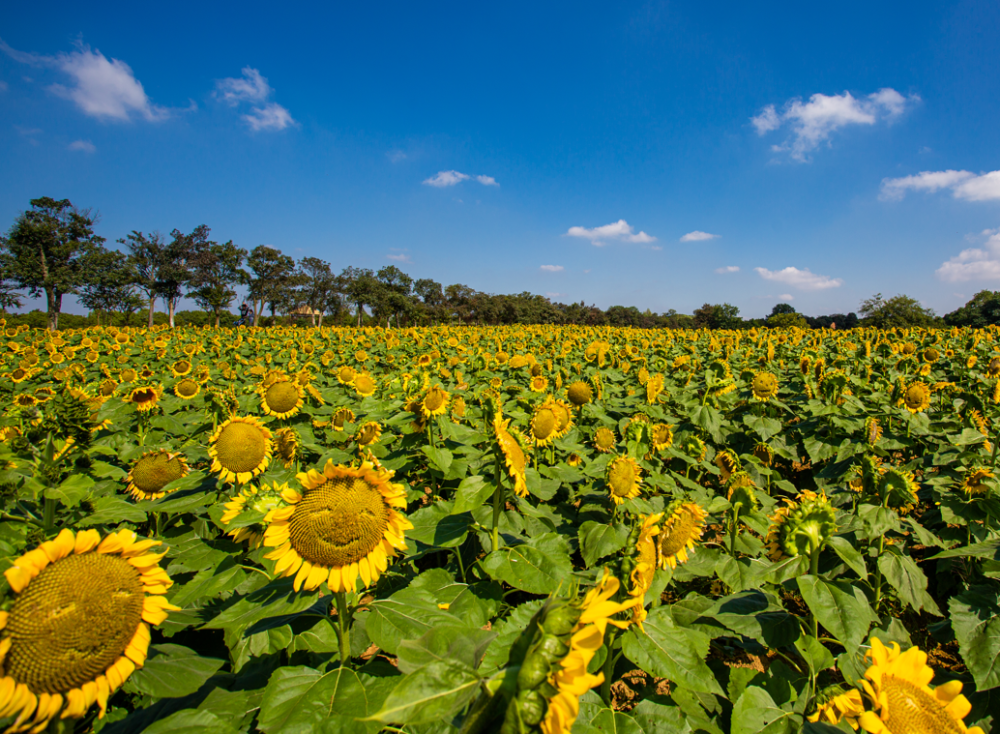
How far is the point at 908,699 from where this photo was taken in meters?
1.29

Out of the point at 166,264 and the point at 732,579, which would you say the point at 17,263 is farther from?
the point at 732,579

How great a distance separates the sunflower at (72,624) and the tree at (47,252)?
53.2 m

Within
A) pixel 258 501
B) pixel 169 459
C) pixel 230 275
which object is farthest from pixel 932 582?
pixel 230 275

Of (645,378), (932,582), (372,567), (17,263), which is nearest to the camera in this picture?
(372,567)

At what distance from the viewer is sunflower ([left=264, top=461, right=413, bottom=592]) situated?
57.7 inches

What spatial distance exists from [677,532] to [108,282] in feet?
195

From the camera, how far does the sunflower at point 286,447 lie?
3184mm

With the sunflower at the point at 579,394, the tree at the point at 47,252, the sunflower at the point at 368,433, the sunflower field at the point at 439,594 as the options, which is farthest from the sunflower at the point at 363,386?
the tree at the point at 47,252

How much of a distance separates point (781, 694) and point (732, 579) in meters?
0.51

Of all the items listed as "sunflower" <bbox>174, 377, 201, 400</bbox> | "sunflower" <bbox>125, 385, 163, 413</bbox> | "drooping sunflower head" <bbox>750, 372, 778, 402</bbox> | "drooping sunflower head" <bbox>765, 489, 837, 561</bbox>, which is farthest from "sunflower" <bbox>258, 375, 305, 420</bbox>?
"drooping sunflower head" <bbox>750, 372, 778, 402</bbox>

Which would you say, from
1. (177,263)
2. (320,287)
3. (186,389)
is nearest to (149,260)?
(177,263)

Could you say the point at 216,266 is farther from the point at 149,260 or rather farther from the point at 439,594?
the point at 439,594

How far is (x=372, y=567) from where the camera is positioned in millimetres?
1532

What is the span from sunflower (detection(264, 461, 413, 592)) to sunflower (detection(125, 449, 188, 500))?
2.25 metres
